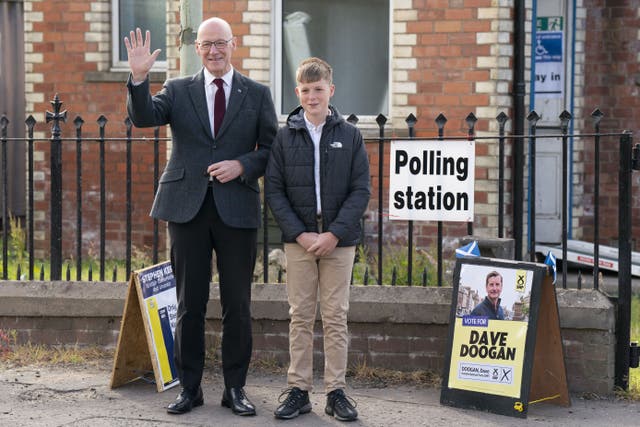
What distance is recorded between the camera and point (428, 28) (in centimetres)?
955

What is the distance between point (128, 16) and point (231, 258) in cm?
620

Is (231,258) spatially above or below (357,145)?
below

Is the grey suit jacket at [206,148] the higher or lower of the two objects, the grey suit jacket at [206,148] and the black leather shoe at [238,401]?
the higher

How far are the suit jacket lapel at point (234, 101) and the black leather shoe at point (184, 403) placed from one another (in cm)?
138

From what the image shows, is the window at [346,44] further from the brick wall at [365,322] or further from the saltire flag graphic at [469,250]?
the saltire flag graphic at [469,250]

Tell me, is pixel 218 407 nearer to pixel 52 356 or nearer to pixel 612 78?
pixel 52 356

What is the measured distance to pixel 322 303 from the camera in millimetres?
5594

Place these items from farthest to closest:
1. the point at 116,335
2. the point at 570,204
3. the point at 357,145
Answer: the point at 570,204 → the point at 116,335 → the point at 357,145

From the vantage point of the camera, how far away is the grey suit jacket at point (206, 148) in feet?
18.0

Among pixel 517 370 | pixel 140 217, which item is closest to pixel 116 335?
pixel 517 370

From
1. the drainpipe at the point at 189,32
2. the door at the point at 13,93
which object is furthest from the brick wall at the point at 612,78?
the door at the point at 13,93

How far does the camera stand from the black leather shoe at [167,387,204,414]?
5617mm

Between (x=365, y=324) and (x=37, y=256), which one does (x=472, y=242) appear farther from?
(x=37, y=256)

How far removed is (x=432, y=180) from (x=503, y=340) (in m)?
1.11
